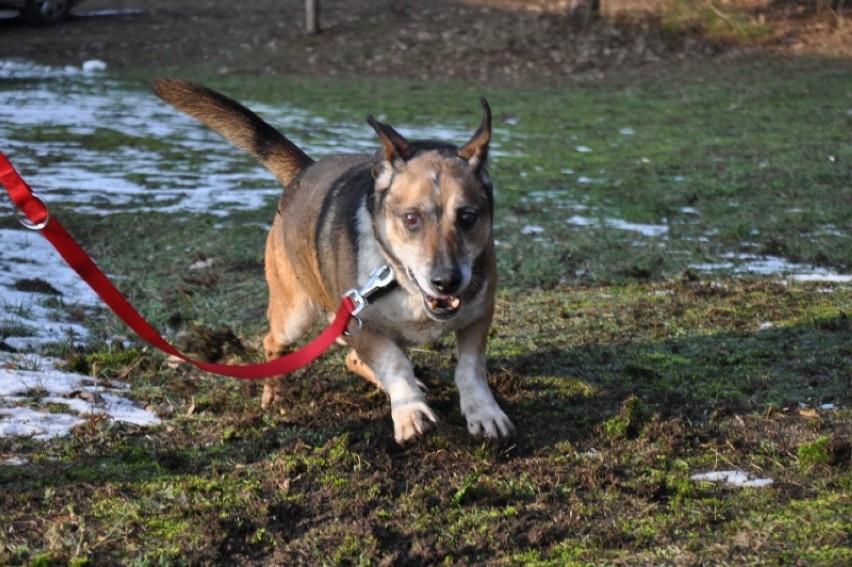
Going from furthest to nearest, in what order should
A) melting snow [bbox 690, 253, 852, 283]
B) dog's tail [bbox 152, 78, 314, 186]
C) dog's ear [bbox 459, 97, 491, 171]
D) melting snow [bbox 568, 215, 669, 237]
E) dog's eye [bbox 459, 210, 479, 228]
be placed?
1. melting snow [bbox 568, 215, 669, 237]
2. melting snow [bbox 690, 253, 852, 283]
3. dog's tail [bbox 152, 78, 314, 186]
4. dog's ear [bbox 459, 97, 491, 171]
5. dog's eye [bbox 459, 210, 479, 228]

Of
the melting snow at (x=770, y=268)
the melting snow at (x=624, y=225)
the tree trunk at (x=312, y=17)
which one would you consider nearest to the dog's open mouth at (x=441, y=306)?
the melting snow at (x=770, y=268)

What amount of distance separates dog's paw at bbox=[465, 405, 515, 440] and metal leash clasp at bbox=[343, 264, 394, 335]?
2.04 feet

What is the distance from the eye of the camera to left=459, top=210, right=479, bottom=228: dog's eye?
4.58 metres

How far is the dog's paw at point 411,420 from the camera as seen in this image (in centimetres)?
445

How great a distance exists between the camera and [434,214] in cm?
457

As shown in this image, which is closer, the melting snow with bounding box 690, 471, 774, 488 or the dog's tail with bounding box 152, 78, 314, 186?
the melting snow with bounding box 690, 471, 774, 488

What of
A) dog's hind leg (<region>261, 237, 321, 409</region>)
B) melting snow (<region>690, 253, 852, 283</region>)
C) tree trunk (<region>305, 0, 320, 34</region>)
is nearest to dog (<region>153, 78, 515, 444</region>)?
dog's hind leg (<region>261, 237, 321, 409</region>)

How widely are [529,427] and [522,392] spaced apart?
19.0 inches

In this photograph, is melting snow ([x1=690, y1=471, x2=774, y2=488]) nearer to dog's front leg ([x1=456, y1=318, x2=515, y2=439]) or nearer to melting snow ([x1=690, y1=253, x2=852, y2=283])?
dog's front leg ([x1=456, y1=318, x2=515, y2=439])

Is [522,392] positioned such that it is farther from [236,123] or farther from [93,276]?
[93,276]

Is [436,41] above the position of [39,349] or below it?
below

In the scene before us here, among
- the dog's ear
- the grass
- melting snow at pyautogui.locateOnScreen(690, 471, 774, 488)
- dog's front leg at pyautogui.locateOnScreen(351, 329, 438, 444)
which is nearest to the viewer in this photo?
the grass

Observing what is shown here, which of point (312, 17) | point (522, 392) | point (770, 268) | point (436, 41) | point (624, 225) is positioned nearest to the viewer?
point (522, 392)

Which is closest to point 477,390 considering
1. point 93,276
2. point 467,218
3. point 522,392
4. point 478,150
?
point 522,392
